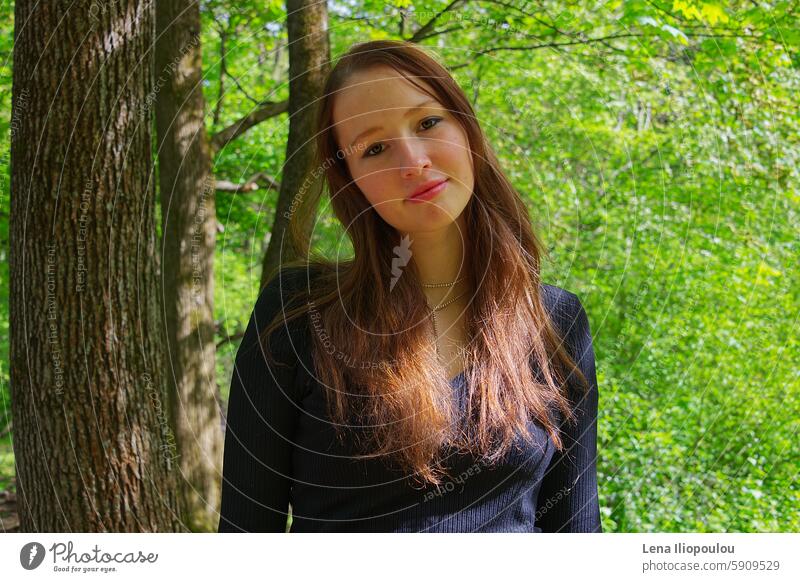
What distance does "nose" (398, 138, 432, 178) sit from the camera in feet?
4.51

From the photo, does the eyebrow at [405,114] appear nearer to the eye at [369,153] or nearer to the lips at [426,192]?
the eye at [369,153]

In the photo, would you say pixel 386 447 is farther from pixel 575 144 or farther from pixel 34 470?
pixel 575 144

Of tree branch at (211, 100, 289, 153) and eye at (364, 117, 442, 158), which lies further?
tree branch at (211, 100, 289, 153)

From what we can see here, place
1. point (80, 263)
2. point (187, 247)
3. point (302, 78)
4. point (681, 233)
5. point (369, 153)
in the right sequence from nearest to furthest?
point (369, 153)
point (80, 263)
point (302, 78)
point (187, 247)
point (681, 233)

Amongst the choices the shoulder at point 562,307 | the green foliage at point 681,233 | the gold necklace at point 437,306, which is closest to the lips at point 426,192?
the gold necklace at point 437,306

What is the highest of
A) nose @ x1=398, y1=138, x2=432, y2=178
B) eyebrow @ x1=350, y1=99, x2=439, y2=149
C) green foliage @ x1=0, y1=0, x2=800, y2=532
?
eyebrow @ x1=350, y1=99, x2=439, y2=149

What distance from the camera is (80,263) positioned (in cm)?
216

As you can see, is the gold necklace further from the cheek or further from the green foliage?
the green foliage

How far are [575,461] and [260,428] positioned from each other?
577 mm

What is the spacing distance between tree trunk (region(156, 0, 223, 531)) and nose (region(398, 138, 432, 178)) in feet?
7.84

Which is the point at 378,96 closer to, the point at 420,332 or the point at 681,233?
the point at 420,332

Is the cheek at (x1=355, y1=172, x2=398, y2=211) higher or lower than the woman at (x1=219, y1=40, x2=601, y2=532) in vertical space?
higher
